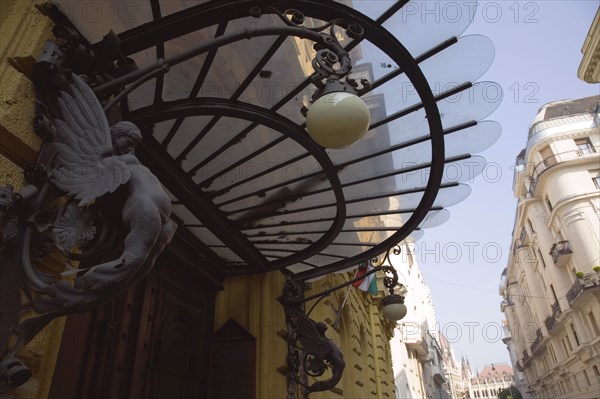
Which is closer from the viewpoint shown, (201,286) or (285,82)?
(285,82)

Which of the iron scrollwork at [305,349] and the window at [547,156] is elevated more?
the window at [547,156]

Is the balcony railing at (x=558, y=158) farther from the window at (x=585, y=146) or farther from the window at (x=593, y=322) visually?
the window at (x=593, y=322)

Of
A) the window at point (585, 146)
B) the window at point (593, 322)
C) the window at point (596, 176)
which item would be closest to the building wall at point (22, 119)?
the window at point (593, 322)

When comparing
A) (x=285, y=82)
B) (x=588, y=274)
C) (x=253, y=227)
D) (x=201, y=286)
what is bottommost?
(x=201, y=286)

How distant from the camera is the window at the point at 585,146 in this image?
2905 centimetres

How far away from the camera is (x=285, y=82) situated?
386 centimetres

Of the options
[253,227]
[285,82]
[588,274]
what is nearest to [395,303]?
[253,227]

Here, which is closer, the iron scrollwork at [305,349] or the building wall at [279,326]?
the iron scrollwork at [305,349]

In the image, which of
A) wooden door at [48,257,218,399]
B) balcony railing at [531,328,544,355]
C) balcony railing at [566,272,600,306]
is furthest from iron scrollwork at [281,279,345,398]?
balcony railing at [531,328,544,355]

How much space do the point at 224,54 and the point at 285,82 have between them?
61cm

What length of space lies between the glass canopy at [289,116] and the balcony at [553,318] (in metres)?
31.3

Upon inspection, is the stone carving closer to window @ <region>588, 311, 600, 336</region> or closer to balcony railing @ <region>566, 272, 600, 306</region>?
balcony railing @ <region>566, 272, 600, 306</region>

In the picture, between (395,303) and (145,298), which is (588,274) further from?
(145,298)

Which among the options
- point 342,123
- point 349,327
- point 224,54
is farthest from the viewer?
point 349,327
